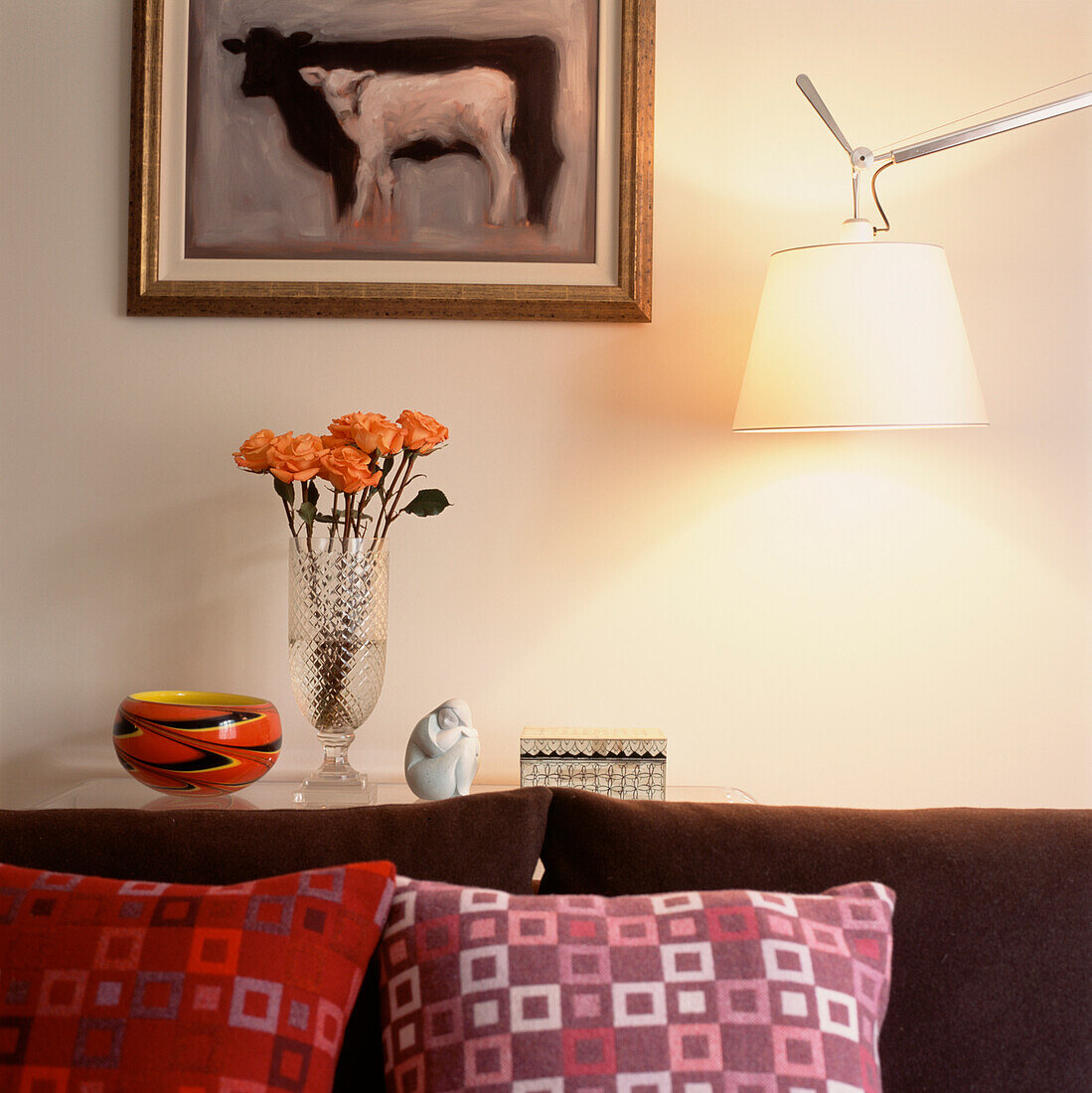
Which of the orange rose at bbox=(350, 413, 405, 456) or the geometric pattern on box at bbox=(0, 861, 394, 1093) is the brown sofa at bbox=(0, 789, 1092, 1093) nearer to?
the geometric pattern on box at bbox=(0, 861, 394, 1093)

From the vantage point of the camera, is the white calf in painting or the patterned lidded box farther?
the white calf in painting

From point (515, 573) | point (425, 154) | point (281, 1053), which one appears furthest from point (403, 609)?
point (281, 1053)

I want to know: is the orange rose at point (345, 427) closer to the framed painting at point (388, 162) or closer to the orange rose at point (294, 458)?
the orange rose at point (294, 458)

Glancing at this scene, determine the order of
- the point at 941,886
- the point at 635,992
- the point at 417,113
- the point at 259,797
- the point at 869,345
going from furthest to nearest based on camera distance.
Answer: the point at 417,113 → the point at 259,797 → the point at 869,345 → the point at 941,886 → the point at 635,992

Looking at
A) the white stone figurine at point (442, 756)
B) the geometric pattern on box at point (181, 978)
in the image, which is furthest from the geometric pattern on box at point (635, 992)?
the white stone figurine at point (442, 756)

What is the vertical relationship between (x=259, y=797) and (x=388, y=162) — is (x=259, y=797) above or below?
below

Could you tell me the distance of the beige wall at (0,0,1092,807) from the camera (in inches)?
59.8

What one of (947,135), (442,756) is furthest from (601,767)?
(947,135)

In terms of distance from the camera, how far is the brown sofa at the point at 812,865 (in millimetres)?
906

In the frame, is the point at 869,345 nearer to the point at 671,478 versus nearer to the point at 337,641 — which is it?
the point at 671,478

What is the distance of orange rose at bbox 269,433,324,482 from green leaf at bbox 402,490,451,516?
153mm

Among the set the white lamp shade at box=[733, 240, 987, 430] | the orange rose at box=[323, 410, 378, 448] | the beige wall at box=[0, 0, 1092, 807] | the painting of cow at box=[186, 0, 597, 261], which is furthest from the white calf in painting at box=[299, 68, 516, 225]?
the white lamp shade at box=[733, 240, 987, 430]

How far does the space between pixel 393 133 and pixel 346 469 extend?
573 millimetres

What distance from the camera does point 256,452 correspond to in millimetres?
1307
